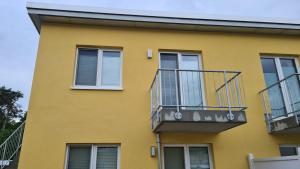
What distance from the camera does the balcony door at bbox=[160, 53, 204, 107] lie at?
243 inches

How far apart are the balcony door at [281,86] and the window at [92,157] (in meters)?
4.56

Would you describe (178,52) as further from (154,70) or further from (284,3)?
(284,3)

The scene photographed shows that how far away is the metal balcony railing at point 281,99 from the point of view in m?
6.46

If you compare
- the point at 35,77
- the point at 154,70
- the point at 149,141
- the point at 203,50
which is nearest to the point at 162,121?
the point at 149,141

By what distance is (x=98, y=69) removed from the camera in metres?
6.37

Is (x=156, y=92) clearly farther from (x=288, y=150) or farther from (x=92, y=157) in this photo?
(x=288, y=150)

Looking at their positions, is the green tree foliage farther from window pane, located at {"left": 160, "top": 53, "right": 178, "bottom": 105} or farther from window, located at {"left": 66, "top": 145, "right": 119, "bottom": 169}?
window pane, located at {"left": 160, "top": 53, "right": 178, "bottom": 105}

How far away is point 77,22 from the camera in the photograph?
6711mm

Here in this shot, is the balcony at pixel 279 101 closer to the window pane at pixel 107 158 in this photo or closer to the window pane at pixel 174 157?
the window pane at pixel 174 157

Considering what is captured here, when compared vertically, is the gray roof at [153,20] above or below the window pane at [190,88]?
above

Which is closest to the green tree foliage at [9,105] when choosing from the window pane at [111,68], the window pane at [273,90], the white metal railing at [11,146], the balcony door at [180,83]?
the white metal railing at [11,146]

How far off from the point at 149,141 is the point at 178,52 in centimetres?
283

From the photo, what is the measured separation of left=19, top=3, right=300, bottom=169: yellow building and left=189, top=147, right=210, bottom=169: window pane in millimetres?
25

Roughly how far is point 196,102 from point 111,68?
2.57 metres
